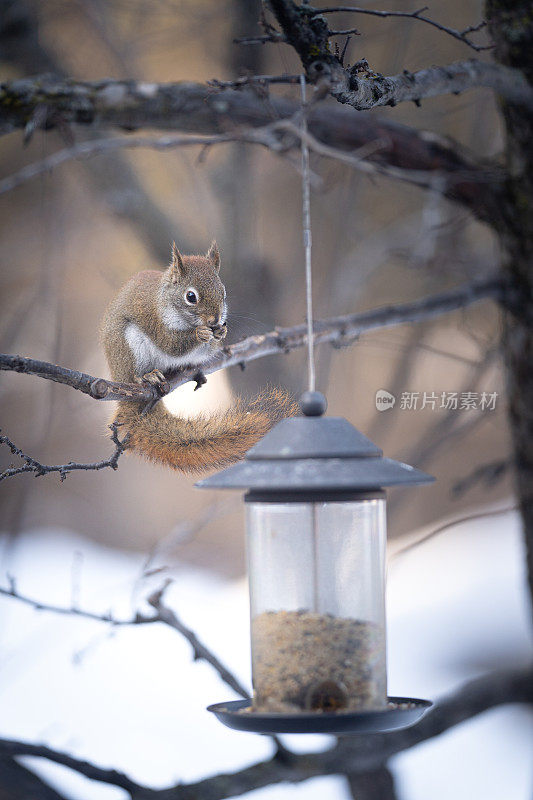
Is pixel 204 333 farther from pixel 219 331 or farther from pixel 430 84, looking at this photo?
pixel 430 84

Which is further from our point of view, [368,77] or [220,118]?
[220,118]

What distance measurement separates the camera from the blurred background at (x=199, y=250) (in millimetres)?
2541

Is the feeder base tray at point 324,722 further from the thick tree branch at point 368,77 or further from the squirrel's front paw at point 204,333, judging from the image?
the thick tree branch at point 368,77

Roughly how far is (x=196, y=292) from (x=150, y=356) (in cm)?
20

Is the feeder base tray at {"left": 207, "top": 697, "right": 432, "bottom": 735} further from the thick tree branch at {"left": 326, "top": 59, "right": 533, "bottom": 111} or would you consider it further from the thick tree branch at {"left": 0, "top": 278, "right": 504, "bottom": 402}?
the thick tree branch at {"left": 326, "top": 59, "right": 533, "bottom": 111}

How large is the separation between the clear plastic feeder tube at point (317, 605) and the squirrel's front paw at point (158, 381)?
0.28 meters

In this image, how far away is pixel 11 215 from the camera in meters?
2.88

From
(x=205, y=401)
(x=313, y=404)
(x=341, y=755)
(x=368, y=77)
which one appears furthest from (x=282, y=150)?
(x=341, y=755)

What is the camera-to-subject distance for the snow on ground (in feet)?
8.66

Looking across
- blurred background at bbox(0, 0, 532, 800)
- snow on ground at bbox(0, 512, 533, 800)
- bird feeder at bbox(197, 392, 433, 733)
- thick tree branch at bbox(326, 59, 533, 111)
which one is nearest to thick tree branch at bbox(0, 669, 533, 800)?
snow on ground at bbox(0, 512, 533, 800)

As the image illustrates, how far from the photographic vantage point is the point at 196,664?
2707 millimetres

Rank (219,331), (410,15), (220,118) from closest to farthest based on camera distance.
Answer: (410,15)
(219,331)
(220,118)

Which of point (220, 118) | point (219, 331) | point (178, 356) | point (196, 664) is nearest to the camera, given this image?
point (219, 331)

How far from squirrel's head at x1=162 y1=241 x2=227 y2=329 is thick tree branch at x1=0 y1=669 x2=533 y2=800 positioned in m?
0.93
